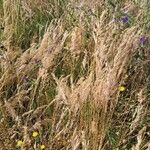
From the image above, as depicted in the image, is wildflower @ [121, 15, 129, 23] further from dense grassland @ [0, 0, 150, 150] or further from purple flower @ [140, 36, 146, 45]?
purple flower @ [140, 36, 146, 45]

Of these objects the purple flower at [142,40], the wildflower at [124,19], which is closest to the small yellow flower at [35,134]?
the purple flower at [142,40]

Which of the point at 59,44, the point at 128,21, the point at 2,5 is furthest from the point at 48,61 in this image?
the point at 2,5

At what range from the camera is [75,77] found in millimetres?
2270

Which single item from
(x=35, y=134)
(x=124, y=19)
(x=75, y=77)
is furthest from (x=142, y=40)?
(x=35, y=134)

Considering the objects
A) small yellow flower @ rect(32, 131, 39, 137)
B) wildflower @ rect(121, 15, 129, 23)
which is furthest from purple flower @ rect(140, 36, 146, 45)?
small yellow flower @ rect(32, 131, 39, 137)

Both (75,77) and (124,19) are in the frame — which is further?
(124,19)

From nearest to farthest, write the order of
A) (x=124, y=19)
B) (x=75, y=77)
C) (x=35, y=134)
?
(x=35, y=134) → (x=75, y=77) → (x=124, y=19)

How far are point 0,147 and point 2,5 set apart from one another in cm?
144

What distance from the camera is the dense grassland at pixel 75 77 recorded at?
5.89ft

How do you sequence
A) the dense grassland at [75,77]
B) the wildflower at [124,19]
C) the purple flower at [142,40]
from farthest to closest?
1. the wildflower at [124,19]
2. the purple flower at [142,40]
3. the dense grassland at [75,77]

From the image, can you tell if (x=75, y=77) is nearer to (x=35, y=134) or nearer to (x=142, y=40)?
(x=142, y=40)

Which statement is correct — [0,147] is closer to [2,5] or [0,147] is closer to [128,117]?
[128,117]

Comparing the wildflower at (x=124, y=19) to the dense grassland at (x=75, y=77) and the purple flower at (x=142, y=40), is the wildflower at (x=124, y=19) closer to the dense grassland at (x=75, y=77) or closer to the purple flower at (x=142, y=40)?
the dense grassland at (x=75, y=77)

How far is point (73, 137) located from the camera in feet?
5.75
